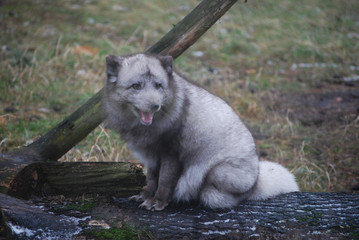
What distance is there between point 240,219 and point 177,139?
917mm

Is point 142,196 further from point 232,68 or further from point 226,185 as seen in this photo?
point 232,68

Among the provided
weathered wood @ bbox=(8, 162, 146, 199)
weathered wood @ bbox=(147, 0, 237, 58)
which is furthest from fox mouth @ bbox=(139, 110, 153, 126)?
weathered wood @ bbox=(147, 0, 237, 58)

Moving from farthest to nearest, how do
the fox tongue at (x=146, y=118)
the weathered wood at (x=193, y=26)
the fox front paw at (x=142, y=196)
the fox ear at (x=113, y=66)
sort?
1. the weathered wood at (x=193, y=26)
2. the fox front paw at (x=142, y=196)
3. the fox ear at (x=113, y=66)
4. the fox tongue at (x=146, y=118)

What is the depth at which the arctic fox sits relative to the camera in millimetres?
3301

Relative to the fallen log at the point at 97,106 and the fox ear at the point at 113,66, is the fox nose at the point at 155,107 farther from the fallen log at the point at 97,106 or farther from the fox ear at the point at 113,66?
the fallen log at the point at 97,106

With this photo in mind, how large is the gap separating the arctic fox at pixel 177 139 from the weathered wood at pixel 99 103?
356 millimetres

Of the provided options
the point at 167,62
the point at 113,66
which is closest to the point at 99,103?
the point at 113,66

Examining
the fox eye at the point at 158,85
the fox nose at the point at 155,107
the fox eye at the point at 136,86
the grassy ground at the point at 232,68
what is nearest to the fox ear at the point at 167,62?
the fox eye at the point at 158,85

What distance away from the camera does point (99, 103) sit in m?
3.84

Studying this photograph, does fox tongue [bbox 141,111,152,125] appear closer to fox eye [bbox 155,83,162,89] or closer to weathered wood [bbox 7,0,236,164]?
fox eye [bbox 155,83,162,89]

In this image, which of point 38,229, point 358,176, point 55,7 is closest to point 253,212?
point 38,229

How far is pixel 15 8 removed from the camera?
10.3m

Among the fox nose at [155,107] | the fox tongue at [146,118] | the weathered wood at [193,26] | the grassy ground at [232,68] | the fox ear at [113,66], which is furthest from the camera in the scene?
the grassy ground at [232,68]

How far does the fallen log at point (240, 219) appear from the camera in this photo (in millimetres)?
2787
